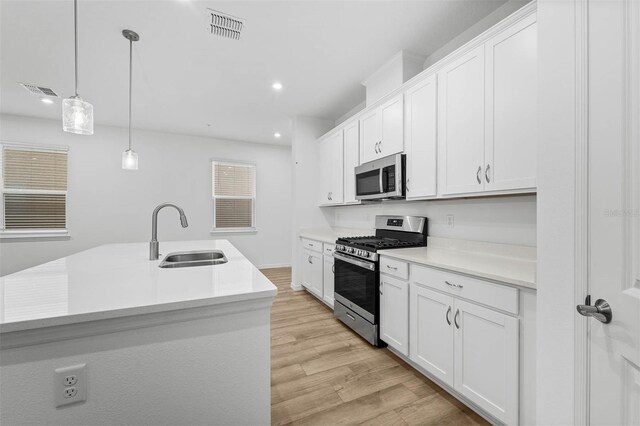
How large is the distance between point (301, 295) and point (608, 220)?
3593 millimetres

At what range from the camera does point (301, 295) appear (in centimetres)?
398

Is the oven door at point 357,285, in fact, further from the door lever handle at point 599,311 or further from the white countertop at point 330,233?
the door lever handle at point 599,311

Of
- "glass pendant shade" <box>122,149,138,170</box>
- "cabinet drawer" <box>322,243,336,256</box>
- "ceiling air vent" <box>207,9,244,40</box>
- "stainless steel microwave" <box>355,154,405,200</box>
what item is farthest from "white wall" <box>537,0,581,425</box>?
"glass pendant shade" <box>122,149,138,170</box>

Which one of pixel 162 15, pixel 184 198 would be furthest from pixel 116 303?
pixel 184 198

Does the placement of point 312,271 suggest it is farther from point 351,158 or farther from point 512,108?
point 512,108

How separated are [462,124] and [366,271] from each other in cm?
143

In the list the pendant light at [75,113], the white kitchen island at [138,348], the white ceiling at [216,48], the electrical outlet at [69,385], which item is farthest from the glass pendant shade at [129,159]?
the electrical outlet at [69,385]

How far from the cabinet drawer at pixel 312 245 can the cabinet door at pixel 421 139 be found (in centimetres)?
149

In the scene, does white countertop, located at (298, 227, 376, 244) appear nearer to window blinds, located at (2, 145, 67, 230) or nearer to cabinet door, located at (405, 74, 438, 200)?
cabinet door, located at (405, 74, 438, 200)

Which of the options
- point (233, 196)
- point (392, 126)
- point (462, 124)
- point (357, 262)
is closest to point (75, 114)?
point (357, 262)

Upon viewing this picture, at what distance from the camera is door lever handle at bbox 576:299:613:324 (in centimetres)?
80

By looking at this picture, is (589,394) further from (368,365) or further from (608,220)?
(368,365)

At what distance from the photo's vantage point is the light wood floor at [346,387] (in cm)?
158

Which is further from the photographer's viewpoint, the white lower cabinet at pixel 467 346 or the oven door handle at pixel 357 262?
the oven door handle at pixel 357 262
